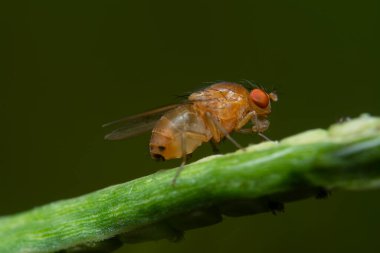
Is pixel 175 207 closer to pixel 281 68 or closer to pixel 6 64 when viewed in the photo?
pixel 281 68

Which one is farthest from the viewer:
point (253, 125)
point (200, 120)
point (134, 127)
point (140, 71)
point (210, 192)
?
point (140, 71)

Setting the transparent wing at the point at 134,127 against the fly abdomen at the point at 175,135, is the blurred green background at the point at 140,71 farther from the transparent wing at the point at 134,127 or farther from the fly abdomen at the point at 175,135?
the transparent wing at the point at 134,127

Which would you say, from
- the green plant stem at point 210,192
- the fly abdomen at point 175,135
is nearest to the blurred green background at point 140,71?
the fly abdomen at point 175,135

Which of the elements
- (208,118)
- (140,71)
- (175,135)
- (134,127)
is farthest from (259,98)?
(140,71)

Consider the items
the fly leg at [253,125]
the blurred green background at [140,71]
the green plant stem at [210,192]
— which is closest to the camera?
the green plant stem at [210,192]

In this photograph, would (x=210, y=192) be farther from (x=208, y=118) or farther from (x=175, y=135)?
(x=208, y=118)

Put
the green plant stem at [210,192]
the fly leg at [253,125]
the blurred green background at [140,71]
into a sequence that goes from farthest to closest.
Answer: the blurred green background at [140,71] → the fly leg at [253,125] → the green plant stem at [210,192]

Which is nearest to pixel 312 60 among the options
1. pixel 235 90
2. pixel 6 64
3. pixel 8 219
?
pixel 235 90

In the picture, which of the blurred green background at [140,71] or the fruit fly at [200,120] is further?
the blurred green background at [140,71]
